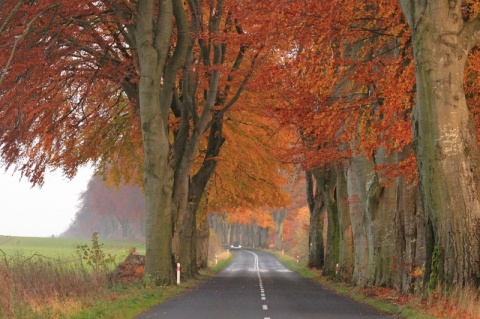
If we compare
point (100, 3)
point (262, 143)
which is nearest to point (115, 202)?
point (262, 143)

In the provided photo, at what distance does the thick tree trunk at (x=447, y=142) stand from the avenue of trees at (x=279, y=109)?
0.03m

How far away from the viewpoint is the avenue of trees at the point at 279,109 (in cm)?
1667

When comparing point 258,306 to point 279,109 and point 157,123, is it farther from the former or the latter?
point 157,123

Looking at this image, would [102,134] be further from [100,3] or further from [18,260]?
[18,260]

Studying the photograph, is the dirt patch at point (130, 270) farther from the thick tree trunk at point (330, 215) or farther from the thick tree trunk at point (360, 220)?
the thick tree trunk at point (330, 215)

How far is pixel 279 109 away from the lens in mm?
21438

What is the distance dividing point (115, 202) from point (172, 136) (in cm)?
8444

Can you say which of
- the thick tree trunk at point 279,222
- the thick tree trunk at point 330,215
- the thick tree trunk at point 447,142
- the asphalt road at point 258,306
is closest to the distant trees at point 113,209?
the thick tree trunk at point 279,222

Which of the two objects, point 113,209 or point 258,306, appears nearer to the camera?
point 258,306

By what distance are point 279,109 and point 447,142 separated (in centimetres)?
607

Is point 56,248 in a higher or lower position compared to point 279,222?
lower

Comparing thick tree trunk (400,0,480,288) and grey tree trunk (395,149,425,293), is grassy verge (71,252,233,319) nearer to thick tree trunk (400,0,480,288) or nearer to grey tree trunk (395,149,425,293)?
thick tree trunk (400,0,480,288)

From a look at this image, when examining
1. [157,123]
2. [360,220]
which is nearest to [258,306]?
[157,123]

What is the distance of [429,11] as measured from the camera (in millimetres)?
16766
